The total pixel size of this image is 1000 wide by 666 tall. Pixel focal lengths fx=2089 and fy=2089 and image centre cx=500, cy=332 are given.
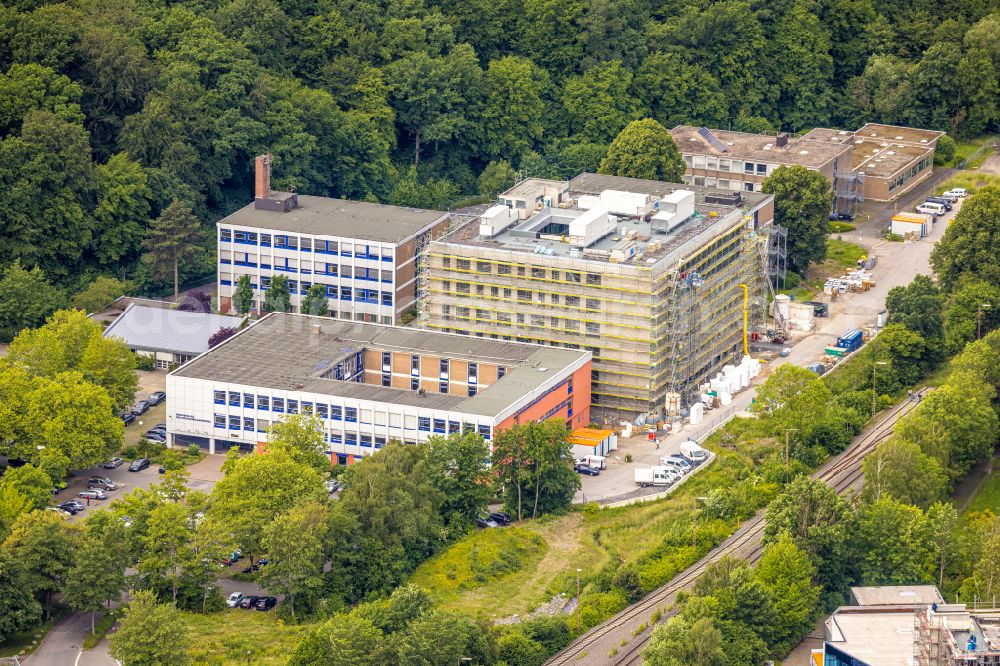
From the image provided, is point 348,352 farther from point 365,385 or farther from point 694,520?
point 694,520

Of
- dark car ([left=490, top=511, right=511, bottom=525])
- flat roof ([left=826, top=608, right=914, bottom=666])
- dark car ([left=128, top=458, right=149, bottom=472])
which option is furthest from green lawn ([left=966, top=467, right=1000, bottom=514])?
dark car ([left=128, top=458, right=149, bottom=472])

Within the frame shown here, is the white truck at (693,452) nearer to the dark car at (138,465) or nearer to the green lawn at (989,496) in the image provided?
the green lawn at (989,496)

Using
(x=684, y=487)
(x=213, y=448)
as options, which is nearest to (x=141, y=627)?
(x=213, y=448)

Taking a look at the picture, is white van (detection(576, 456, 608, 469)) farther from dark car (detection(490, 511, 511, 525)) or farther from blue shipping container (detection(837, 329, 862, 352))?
blue shipping container (detection(837, 329, 862, 352))

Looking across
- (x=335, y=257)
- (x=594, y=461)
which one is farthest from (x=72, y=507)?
(x=335, y=257)

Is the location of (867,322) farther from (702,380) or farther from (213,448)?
(213,448)

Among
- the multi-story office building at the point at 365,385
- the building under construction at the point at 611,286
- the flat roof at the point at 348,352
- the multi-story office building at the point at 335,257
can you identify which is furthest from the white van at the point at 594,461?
the multi-story office building at the point at 335,257
